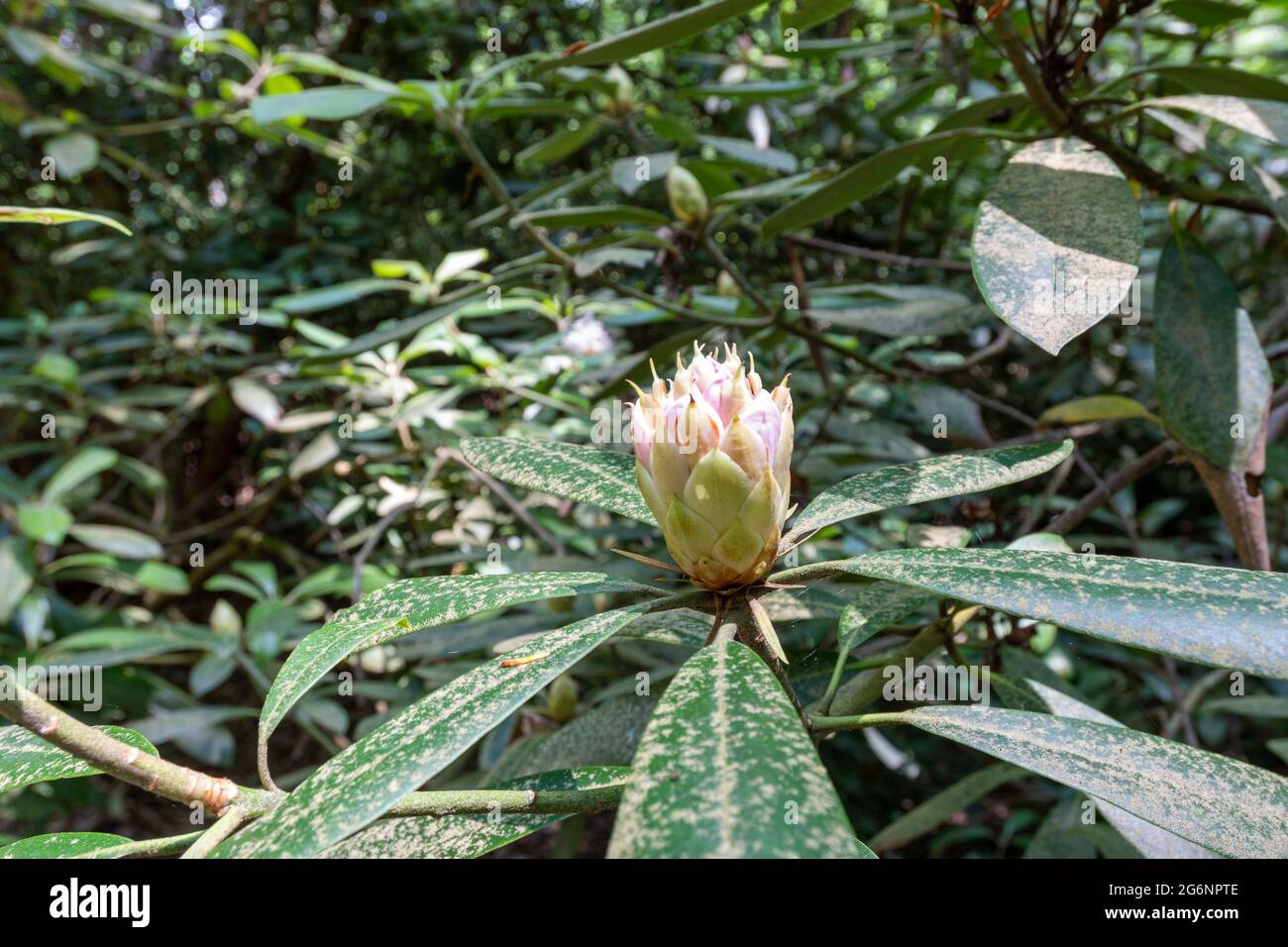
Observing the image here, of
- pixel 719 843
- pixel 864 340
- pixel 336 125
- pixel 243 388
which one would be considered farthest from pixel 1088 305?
pixel 336 125

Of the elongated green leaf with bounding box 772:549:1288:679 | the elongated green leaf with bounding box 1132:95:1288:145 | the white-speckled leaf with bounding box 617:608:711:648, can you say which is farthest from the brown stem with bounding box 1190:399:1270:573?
the white-speckled leaf with bounding box 617:608:711:648

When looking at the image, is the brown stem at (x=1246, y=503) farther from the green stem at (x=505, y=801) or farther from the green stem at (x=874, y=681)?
the green stem at (x=505, y=801)

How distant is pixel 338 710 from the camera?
148 cm

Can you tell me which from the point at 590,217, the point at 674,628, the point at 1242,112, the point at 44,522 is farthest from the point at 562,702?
the point at 44,522

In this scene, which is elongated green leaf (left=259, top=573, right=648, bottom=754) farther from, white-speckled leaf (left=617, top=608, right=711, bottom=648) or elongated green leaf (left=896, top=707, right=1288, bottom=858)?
elongated green leaf (left=896, top=707, right=1288, bottom=858)

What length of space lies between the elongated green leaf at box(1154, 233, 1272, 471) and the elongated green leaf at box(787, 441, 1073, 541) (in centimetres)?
21

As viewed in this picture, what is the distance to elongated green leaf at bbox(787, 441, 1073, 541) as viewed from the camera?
0.59 metres

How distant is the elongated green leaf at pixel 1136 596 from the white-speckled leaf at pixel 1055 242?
0.46 feet

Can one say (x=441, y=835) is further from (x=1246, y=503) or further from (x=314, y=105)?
(x=314, y=105)

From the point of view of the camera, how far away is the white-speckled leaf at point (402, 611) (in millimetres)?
475

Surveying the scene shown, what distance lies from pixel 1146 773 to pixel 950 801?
736 mm

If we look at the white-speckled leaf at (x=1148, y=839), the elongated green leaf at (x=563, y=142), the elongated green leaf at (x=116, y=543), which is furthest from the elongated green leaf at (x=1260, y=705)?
the elongated green leaf at (x=116, y=543)

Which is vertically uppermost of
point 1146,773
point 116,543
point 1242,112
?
point 1242,112

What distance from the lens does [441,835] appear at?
50 cm
